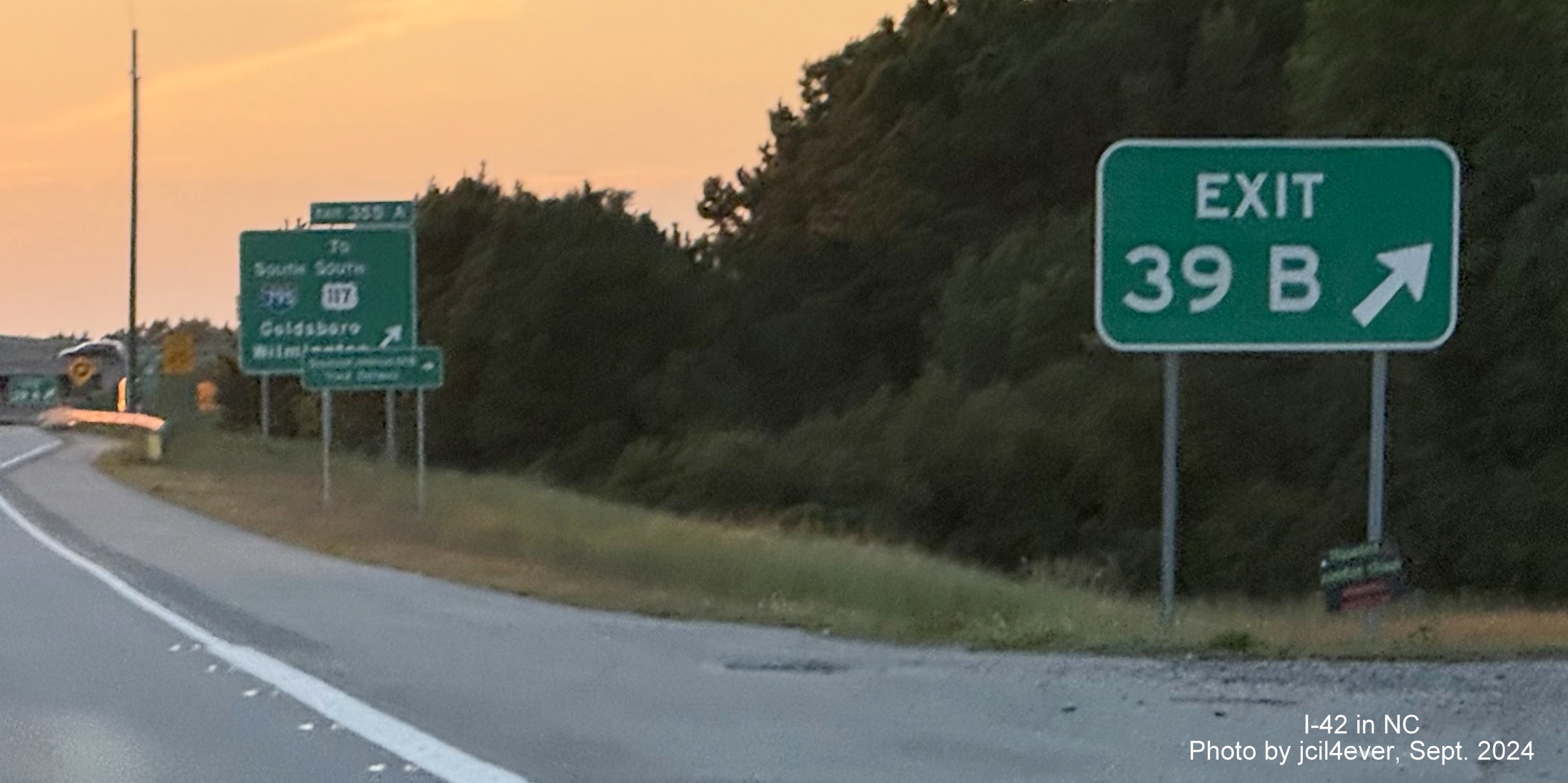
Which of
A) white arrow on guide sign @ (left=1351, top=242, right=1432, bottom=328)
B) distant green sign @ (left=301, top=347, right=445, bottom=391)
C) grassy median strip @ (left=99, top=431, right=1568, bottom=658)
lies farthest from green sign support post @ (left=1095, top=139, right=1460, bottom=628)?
distant green sign @ (left=301, top=347, right=445, bottom=391)

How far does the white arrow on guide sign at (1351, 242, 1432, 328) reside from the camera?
15.0 metres

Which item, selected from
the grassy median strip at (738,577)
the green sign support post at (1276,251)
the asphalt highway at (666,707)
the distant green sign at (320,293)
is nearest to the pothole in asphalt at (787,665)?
the asphalt highway at (666,707)

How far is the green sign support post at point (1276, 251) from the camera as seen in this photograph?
1478cm

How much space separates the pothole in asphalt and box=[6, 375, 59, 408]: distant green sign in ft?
227

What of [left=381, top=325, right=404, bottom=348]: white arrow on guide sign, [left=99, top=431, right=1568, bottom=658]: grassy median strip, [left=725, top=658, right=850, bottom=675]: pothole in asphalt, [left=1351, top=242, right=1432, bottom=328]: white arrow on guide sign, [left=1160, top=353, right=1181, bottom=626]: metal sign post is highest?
[left=1351, top=242, right=1432, bottom=328]: white arrow on guide sign

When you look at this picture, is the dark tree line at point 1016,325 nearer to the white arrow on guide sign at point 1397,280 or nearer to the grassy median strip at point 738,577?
the grassy median strip at point 738,577

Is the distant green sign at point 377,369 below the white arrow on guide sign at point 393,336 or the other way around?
below

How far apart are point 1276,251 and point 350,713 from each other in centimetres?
721

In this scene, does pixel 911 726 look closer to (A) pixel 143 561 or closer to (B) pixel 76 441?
(A) pixel 143 561

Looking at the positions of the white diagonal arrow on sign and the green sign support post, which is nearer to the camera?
the green sign support post

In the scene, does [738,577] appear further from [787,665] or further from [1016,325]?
[1016,325]

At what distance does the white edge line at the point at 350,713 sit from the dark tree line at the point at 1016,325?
84.4ft

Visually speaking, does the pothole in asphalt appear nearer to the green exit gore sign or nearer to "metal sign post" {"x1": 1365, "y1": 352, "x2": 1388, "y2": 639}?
the green exit gore sign

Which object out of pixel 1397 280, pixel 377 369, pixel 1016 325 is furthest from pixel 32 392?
pixel 1397 280
